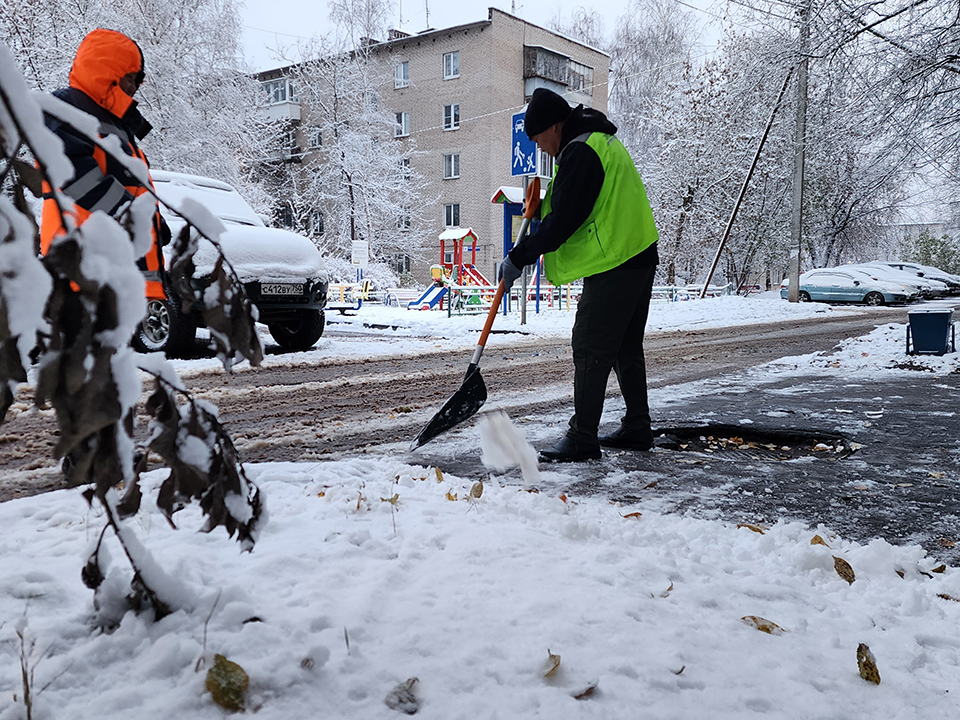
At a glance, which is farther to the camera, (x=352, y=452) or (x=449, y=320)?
(x=449, y=320)

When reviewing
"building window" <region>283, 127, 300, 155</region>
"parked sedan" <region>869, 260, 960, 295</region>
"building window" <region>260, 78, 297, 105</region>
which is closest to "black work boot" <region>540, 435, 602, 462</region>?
"parked sedan" <region>869, 260, 960, 295</region>

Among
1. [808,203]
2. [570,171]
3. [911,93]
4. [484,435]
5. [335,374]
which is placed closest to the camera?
[484,435]

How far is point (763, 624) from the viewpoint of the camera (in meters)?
1.83

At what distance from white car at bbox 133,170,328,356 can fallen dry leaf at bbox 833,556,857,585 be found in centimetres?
566

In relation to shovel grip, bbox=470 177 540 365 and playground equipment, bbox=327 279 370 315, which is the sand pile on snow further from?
playground equipment, bbox=327 279 370 315

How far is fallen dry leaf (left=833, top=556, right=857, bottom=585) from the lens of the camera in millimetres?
2168

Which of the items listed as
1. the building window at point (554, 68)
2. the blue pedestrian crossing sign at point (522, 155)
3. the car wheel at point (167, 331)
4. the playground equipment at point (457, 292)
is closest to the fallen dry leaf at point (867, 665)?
the car wheel at point (167, 331)

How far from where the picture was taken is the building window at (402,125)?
39.7 metres

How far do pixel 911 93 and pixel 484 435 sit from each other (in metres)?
7.77

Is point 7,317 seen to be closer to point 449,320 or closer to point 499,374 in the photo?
point 499,374

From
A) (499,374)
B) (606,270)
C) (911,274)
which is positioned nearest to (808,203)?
(911,274)

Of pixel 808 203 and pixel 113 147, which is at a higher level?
pixel 808 203

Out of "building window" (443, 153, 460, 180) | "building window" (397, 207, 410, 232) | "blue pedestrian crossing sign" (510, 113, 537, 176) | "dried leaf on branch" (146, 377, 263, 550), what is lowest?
"dried leaf on branch" (146, 377, 263, 550)

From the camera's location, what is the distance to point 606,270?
3668 mm
